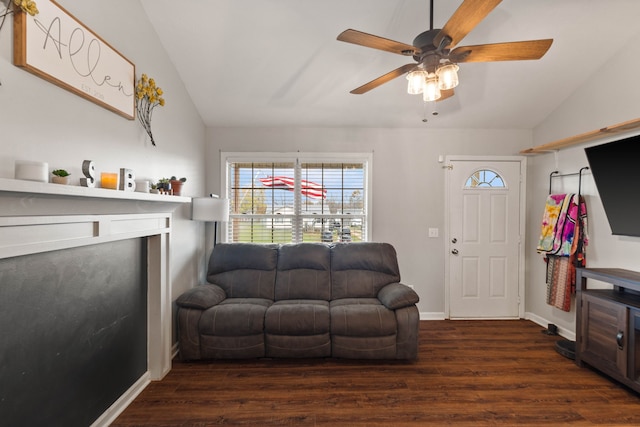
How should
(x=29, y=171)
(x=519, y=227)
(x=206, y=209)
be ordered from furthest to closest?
1. (x=519, y=227)
2. (x=206, y=209)
3. (x=29, y=171)

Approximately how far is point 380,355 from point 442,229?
1.89 m

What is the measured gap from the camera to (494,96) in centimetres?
330

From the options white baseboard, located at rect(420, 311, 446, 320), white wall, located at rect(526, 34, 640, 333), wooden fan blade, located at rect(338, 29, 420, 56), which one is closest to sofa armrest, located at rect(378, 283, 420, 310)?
white baseboard, located at rect(420, 311, 446, 320)

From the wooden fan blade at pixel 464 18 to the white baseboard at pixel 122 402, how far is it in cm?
304

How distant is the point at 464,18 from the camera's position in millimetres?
1451

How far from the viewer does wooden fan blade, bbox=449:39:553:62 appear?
1.64m

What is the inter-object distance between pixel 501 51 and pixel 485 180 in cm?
241

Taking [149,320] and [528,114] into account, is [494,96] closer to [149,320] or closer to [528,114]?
[528,114]

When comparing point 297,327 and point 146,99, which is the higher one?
point 146,99

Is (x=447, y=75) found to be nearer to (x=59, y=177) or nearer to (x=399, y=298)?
(x=399, y=298)

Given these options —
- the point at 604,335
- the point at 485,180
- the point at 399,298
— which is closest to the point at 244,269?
the point at 399,298

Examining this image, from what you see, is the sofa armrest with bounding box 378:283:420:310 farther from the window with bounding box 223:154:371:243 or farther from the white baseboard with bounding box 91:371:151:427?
the white baseboard with bounding box 91:371:151:427

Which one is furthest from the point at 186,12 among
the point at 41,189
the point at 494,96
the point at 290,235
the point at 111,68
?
the point at 494,96

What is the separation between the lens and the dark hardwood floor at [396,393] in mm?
2006
